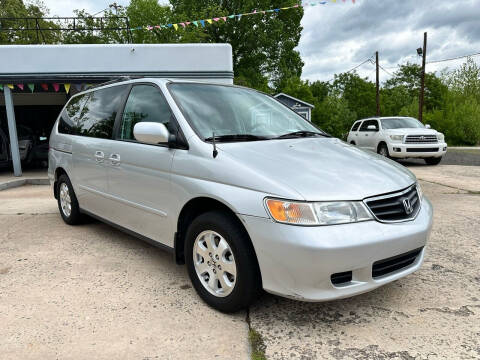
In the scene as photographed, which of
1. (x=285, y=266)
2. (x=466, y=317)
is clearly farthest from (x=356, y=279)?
(x=466, y=317)

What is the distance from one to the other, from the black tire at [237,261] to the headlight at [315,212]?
12.2 inches

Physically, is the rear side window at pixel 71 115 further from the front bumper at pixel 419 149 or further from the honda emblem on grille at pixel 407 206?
the front bumper at pixel 419 149

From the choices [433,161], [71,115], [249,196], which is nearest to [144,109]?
[249,196]

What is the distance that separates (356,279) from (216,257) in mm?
920

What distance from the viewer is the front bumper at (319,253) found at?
7.19 feet

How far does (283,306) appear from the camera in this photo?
2768 mm

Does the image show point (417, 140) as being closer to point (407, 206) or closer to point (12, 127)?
point (407, 206)

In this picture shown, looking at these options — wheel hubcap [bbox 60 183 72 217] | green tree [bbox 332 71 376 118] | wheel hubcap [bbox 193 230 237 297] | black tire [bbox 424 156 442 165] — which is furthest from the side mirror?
green tree [bbox 332 71 376 118]

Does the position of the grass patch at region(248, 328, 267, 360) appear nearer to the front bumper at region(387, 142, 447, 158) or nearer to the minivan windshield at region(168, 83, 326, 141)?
the minivan windshield at region(168, 83, 326, 141)

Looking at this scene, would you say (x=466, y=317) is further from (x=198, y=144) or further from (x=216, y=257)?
(x=198, y=144)

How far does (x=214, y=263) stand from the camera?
2674 mm

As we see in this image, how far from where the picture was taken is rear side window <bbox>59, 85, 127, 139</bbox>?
389 centimetres

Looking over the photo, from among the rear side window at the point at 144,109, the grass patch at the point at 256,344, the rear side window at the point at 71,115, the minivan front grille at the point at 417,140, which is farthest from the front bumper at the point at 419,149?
the grass patch at the point at 256,344

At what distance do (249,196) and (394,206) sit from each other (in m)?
0.94
